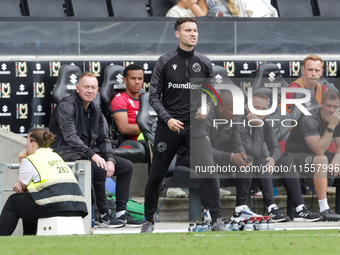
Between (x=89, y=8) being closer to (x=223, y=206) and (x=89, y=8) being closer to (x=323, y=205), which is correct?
(x=223, y=206)

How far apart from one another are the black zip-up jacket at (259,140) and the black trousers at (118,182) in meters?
1.31

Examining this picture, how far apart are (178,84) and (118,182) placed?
1.46 m

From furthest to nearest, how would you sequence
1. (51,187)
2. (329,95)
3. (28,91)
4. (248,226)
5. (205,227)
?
(28,91) → (329,95) → (248,226) → (205,227) → (51,187)

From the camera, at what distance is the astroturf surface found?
12.8 feet

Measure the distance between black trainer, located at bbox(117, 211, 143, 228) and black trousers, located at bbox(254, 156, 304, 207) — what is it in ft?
4.43

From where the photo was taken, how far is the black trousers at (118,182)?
20.9 feet

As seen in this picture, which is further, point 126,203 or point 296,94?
point 296,94

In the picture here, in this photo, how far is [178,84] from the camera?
5570 millimetres

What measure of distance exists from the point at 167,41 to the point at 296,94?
2.07 m

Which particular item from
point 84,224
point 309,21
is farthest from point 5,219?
point 309,21

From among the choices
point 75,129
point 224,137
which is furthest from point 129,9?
point 75,129

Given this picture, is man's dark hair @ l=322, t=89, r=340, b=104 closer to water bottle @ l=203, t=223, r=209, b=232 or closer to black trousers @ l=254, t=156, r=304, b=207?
black trousers @ l=254, t=156, r=304, b=207

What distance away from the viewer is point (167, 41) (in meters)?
9.01

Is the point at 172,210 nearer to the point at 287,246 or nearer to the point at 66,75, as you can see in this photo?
the point at 66,75
